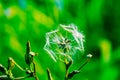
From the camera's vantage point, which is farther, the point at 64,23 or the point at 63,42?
the point at 64,23

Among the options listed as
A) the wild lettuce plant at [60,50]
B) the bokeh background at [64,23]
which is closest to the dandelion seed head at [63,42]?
the wild lettuce plant at [60,50]

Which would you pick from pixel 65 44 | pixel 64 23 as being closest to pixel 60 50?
pixel 65 44

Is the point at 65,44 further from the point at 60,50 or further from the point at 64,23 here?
the point at 64,23

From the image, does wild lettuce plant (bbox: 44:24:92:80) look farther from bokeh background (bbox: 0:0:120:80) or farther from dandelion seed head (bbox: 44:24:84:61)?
bokeh background (bbox: 0:0:120:80)

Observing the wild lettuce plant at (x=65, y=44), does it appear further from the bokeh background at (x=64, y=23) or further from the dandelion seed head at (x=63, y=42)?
the bokeh background at (x=64, y=23)

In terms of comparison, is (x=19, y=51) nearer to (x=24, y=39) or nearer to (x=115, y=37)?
(x=24, y=39)

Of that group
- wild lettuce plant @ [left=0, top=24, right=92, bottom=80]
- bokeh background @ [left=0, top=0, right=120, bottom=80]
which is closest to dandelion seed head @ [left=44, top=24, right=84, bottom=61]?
wild lettuce plant @ [left=0, top=24, right=92, bottom=80]

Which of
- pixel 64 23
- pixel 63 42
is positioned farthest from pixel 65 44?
pixel 64 23

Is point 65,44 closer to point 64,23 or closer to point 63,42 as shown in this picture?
point 63,42
